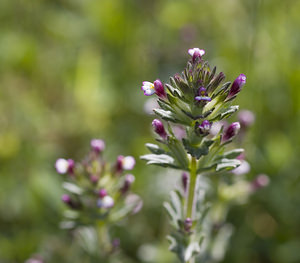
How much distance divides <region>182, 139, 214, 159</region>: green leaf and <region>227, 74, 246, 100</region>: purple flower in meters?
0.29

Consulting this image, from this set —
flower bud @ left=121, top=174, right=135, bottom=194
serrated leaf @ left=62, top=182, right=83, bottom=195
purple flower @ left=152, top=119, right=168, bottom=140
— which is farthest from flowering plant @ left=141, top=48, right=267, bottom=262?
serrated leaf @ left=62, top=182, right=83, bottom=195

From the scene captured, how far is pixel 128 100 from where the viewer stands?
19.0 feet

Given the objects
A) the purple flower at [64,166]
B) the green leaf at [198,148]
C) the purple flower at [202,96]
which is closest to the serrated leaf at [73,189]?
the purple flower at [64,166]

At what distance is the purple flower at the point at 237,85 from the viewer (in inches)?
97.8

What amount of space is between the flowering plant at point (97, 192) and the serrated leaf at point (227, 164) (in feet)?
2.37

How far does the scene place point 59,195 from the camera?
15.4ft

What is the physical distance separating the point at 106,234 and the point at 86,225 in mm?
266

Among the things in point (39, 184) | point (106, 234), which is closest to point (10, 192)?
point (39, 184)

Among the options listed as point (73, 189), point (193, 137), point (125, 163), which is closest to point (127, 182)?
point (125, 163)

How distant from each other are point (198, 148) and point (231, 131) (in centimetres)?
26

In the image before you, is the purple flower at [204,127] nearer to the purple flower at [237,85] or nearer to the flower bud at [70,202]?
the purple flower at [237,85]

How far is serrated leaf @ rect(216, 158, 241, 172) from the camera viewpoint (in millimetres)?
2559

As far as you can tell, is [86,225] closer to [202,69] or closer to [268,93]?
[202,69]

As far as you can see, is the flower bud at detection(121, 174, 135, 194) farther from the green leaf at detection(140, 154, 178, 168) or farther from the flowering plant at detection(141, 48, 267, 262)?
the green leaf at detection(140, 154, 178, 168)
